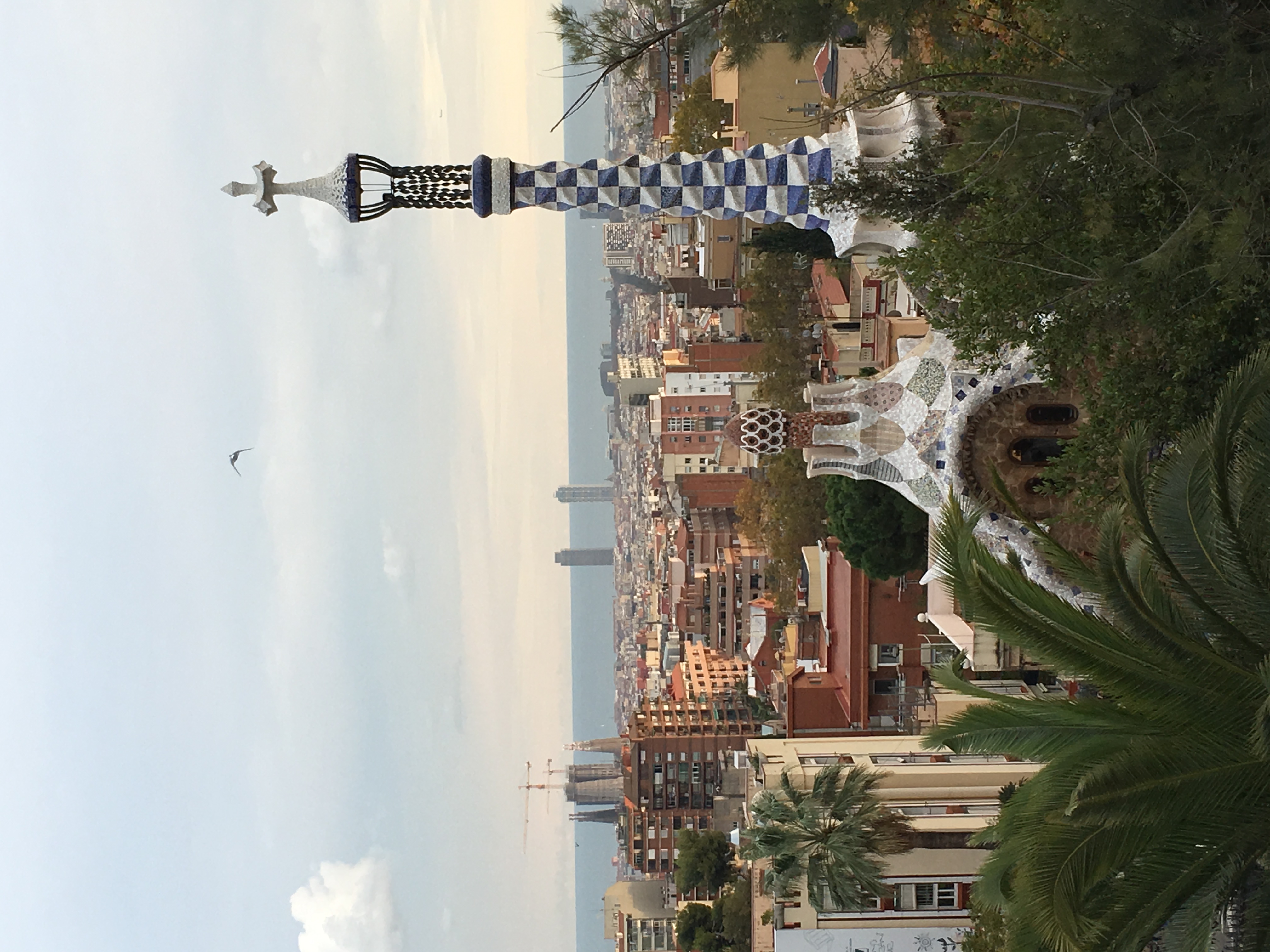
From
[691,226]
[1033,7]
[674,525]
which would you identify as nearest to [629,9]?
[1033,7]

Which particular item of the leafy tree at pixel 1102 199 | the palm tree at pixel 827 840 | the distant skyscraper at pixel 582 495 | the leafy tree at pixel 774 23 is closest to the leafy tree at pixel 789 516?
the palm tree at pixel 827 840

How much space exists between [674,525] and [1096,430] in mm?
77597

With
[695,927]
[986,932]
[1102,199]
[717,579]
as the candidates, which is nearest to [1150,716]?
[1102,199]

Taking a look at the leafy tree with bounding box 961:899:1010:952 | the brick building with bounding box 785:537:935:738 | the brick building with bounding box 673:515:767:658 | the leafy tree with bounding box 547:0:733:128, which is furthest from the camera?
the brick building with bounding box 673:515:767:658

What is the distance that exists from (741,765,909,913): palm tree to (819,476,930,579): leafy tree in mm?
8112

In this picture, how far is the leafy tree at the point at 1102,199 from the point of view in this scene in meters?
10.5

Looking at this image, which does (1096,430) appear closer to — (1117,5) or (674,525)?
(1117,5)

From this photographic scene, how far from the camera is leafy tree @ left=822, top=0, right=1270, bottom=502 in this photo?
413 inches

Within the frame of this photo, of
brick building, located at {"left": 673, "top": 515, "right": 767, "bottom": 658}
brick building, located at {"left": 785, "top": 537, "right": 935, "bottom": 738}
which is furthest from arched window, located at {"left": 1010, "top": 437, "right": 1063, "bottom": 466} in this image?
brick building, located at {"left": 673, "top": 515, "right": 767, "bottom": 658}

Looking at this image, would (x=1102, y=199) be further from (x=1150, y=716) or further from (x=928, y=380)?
(x=1150, y=716)

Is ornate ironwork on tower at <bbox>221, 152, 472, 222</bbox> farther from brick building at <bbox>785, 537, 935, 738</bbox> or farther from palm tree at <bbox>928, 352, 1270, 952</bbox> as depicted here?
brick building at <bbox>785, 537, 935, 738</bbox>

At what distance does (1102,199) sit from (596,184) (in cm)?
636

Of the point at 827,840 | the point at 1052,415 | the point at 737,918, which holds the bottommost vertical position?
the point at 737,918

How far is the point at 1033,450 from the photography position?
1641 centimetres
